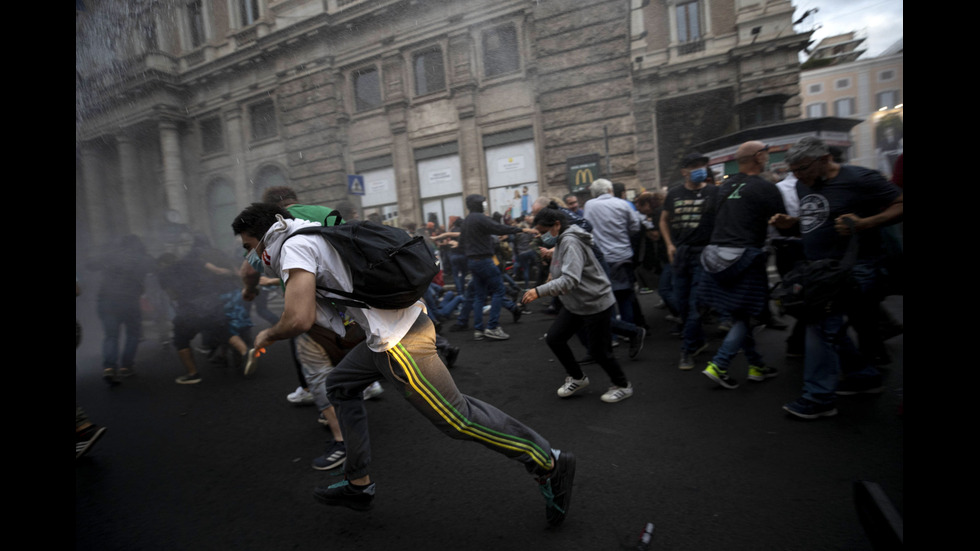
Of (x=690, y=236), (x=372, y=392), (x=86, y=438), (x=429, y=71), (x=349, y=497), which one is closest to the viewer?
(x=349, y=497)

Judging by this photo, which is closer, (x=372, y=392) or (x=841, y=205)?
(x=841, y=205)

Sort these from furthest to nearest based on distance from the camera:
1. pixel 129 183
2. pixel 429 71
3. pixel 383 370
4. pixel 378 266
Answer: pixel 429 71, pixel 129 183, pixel 383 370, pixel 378 266

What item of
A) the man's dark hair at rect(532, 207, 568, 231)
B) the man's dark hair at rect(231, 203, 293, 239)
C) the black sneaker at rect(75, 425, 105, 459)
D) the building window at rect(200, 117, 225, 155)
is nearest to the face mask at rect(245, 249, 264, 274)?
the man's dark hair at rect(231, 203, 293, 239)

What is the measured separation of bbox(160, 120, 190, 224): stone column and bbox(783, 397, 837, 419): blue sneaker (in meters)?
5.09

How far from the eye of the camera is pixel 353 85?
449 centimetres

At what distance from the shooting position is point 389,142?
5367mm

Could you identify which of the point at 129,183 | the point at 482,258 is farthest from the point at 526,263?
the point at 129,183

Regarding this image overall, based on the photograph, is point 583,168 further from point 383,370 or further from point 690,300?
point 383,370

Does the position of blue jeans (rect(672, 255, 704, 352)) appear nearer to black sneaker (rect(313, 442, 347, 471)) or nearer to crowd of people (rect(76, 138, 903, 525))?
crowd of people (rect(76, 138, 903, 525))

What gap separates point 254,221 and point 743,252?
9.48 ft

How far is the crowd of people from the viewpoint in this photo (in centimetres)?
184

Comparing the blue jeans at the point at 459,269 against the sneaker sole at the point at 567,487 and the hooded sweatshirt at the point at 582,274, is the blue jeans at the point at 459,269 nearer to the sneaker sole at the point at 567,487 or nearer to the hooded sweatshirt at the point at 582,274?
the hooded sweatshirt at the point at 582,274

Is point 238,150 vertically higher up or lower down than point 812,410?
higher up

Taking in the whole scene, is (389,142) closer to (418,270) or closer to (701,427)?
(418,270)
